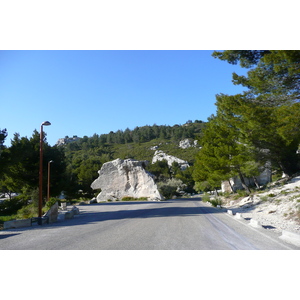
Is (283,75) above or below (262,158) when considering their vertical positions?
above

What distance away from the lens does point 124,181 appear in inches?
1930

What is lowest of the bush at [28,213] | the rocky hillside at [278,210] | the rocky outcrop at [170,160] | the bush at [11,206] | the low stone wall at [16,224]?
the rocky hillside at [278,210]

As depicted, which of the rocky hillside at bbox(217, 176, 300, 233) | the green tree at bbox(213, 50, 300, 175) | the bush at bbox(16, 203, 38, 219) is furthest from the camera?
the bush at bbox(16, 203, 38, 219)

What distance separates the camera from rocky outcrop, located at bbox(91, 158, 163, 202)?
47.4 meters

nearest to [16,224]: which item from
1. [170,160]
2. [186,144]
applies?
[170,160]

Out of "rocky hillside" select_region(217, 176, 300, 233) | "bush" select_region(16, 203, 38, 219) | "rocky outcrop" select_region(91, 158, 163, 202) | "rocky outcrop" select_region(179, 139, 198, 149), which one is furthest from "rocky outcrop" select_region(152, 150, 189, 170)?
"bush" select_region(16, 203, 38, 219)

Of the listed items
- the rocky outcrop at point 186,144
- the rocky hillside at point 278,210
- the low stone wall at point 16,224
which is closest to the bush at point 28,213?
the low stone wall at point 16,224

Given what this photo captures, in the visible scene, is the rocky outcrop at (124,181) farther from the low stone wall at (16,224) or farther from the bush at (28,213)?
the low stone wall at (16,224)

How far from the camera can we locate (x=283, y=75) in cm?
1084

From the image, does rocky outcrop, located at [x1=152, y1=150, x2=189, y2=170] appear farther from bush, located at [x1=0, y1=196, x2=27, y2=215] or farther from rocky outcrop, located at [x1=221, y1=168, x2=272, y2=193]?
bush, located at [x1=0, y1=196, x2=27, y2=215]

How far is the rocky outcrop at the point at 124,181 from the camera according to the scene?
156 feet

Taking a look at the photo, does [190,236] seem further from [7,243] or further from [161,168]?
[161,168]
